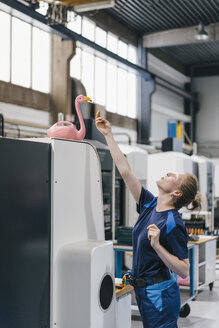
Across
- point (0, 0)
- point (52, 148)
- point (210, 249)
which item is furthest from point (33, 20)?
point (52, 148)

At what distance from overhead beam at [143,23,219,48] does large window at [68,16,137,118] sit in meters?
0.52

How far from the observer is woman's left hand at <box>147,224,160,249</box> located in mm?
2457

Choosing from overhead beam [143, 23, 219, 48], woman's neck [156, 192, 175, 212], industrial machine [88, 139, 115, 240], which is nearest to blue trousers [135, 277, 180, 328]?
woman's neck [156, 192, 175, 212]

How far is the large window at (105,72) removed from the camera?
1112 cm

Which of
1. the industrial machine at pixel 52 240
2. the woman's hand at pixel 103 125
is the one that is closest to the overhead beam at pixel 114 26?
the woman's hand at pixel 103 125

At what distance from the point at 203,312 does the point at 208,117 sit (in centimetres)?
1295

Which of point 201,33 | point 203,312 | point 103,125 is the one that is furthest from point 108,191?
Answer: point 201,33

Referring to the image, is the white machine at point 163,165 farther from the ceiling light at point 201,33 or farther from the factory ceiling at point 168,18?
the ceiling light at point 201,33

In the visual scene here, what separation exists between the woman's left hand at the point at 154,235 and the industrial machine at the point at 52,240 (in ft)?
0.81

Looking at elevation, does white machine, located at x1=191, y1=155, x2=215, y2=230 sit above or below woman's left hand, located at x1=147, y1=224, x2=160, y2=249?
above

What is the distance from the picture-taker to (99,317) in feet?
8.07

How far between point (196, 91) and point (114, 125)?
651cm

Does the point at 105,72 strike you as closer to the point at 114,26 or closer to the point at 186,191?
the point at 114,26

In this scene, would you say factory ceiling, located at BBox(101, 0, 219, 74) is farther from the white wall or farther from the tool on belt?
the tool on belt
